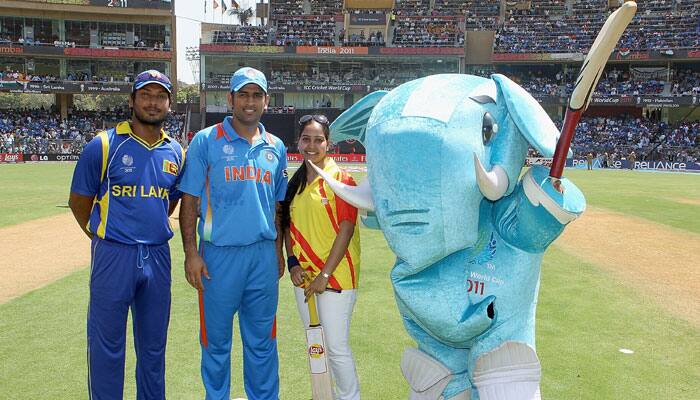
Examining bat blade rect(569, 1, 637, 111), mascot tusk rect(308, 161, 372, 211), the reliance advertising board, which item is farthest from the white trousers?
the reliance advertising board

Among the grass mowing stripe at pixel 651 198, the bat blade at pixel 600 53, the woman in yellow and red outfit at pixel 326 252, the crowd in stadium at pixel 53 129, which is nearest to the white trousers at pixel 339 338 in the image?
the woman in yellow and red outfit at pixel 326 252

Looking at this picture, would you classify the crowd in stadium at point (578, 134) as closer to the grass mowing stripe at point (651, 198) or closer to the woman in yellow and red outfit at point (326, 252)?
the grass mowing stripe at point (651, 198)

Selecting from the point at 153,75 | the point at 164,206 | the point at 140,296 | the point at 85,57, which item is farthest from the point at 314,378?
the point at 85,57

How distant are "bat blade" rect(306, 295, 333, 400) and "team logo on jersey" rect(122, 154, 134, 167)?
133cm

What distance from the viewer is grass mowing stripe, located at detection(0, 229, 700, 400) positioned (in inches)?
170

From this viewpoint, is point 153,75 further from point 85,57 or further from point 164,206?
point 85,57

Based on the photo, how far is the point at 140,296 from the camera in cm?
356

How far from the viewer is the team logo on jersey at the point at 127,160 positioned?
11.4 feet

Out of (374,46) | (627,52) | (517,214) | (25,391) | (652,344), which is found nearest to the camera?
(517,214)

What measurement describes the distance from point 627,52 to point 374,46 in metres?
16.7

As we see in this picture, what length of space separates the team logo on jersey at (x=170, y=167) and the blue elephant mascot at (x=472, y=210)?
1254 mm

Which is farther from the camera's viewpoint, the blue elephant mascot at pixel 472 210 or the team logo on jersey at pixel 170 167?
the team logo on jersey at pixel 170 167

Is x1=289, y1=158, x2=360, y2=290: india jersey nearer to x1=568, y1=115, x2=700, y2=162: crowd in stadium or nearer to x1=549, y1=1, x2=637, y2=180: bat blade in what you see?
x1=549, y1=1, x2=637, y2=180: bat blade

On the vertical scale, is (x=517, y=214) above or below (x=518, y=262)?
above
